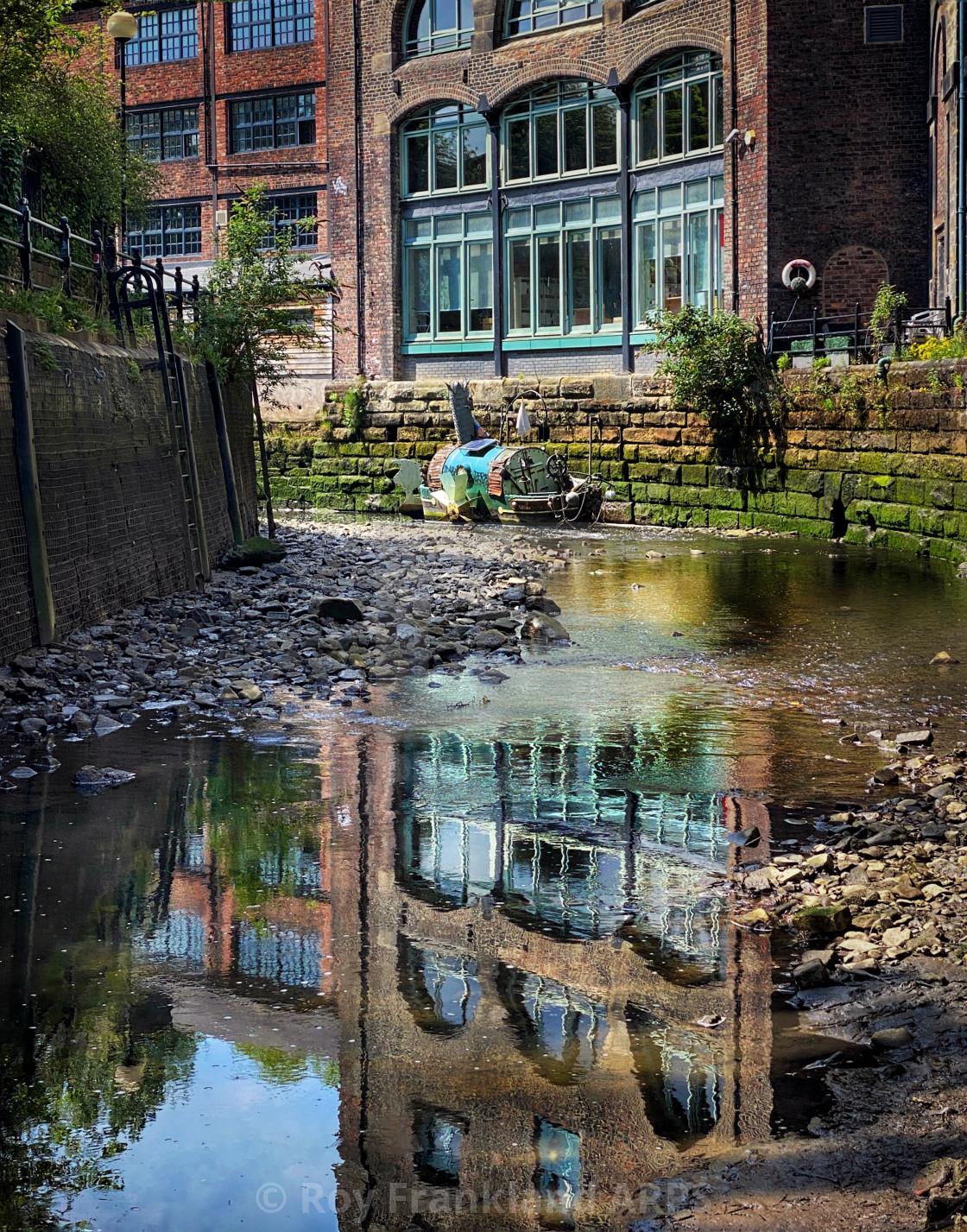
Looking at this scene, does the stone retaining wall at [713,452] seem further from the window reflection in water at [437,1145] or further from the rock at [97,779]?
the window reflection in water at [437,1145]

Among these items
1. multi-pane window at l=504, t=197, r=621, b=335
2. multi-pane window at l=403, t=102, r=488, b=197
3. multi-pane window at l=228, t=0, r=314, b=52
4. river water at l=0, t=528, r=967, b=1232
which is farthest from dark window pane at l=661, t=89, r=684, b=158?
river water at l=0, t=528, r=967, b=1232

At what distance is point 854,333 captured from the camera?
2378 centimetres

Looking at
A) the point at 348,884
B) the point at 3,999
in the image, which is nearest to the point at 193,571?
the point at 348,884

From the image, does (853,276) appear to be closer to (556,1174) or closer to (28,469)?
(28,469)

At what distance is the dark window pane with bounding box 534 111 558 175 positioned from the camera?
1207 inches

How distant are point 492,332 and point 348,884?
1046 inches

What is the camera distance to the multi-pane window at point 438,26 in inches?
1247

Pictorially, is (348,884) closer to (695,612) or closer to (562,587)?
(695,612)

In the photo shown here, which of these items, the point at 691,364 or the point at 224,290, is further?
the point at 691,364

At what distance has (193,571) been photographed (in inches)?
650

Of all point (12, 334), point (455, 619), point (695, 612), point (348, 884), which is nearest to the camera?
point (348, 884)

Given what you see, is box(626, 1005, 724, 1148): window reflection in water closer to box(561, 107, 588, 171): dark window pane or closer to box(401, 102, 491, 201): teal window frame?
box(561, 107, 588, 171): dark window pane

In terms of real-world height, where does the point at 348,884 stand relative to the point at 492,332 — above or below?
below

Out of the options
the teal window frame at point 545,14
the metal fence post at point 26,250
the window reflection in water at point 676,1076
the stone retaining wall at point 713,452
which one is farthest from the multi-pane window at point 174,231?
the window reflection in water at point 676,1076
